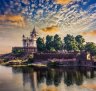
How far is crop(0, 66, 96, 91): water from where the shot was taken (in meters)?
10.7

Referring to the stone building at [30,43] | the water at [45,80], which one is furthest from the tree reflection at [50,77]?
the stone building at [30,43]

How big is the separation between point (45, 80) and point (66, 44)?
4610 mm

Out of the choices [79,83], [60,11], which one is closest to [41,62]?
[60,11]

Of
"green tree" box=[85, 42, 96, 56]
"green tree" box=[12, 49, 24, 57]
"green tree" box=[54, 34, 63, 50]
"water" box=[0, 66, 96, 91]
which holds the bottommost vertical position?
"water" box=[0, 66, 96, 91]

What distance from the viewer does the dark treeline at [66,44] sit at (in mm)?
15052

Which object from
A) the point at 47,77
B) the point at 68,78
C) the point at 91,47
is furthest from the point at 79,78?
the point at 91,47

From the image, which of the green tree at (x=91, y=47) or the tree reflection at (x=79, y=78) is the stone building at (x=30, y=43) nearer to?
the green tree at (x=91, y=47)

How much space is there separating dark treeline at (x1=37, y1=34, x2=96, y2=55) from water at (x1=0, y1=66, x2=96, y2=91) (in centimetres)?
134

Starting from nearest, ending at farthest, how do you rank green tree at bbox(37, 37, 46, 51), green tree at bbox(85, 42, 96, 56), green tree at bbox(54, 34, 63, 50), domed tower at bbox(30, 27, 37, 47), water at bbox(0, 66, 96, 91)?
water at bbox(0, 66, 96, 91) < domed tower at bbox(30, 27, 37, 47) < green tree at bbox(85, 42, 96, 56) < green tree at bbox(54, 34, 63, 50) < green tree at bbox(37, 37, 46, 51)

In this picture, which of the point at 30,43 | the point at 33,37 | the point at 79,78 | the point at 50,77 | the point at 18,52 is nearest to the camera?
the point at 79,78

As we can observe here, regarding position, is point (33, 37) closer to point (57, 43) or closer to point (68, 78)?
point (57, 43)

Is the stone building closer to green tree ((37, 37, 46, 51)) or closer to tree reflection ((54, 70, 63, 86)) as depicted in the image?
green tree ((37, 37, 46, 51))

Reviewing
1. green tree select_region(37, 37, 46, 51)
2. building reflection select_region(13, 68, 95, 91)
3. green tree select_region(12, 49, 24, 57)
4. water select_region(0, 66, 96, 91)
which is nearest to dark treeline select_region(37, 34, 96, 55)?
green tree select_region(37, 37, 46, 51)

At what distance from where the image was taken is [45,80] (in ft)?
39.0
